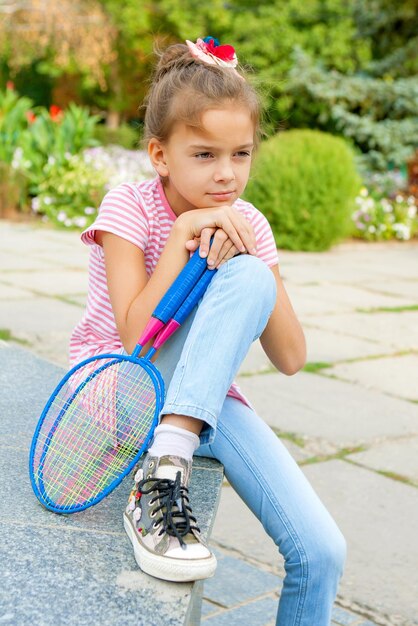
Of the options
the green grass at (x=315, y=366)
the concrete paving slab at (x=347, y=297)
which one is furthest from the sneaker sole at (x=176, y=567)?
the concrete paving slab at (x=347, y=297)

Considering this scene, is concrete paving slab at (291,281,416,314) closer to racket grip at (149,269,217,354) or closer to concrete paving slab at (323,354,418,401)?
concrete paving slab at (323,354,418,401)

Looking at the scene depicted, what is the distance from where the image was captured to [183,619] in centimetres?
144

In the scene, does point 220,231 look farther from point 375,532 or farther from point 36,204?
point 36,204

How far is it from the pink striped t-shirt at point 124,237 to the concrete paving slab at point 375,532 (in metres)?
0.61

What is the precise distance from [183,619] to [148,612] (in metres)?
A: 0.06

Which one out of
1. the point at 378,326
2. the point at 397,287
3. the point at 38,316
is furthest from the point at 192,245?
the point at 397,287

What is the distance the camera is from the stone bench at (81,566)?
1.45m

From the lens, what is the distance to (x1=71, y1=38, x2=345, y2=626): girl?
1677mm

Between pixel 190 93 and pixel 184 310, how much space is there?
481mm

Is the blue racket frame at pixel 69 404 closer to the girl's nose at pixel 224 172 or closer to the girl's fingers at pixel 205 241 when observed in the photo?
the girl's fingers at pixel 205 241

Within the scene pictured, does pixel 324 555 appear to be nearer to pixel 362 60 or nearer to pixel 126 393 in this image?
pixel 126 393

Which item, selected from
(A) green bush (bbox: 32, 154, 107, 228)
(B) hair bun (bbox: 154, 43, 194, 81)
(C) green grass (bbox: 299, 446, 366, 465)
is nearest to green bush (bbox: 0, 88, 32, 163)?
(A) green bush (bbox: 32, 154, 107, 228)

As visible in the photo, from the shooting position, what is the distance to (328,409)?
3525 millimetres

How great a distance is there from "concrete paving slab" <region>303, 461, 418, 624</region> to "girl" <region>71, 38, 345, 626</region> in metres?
0.45
